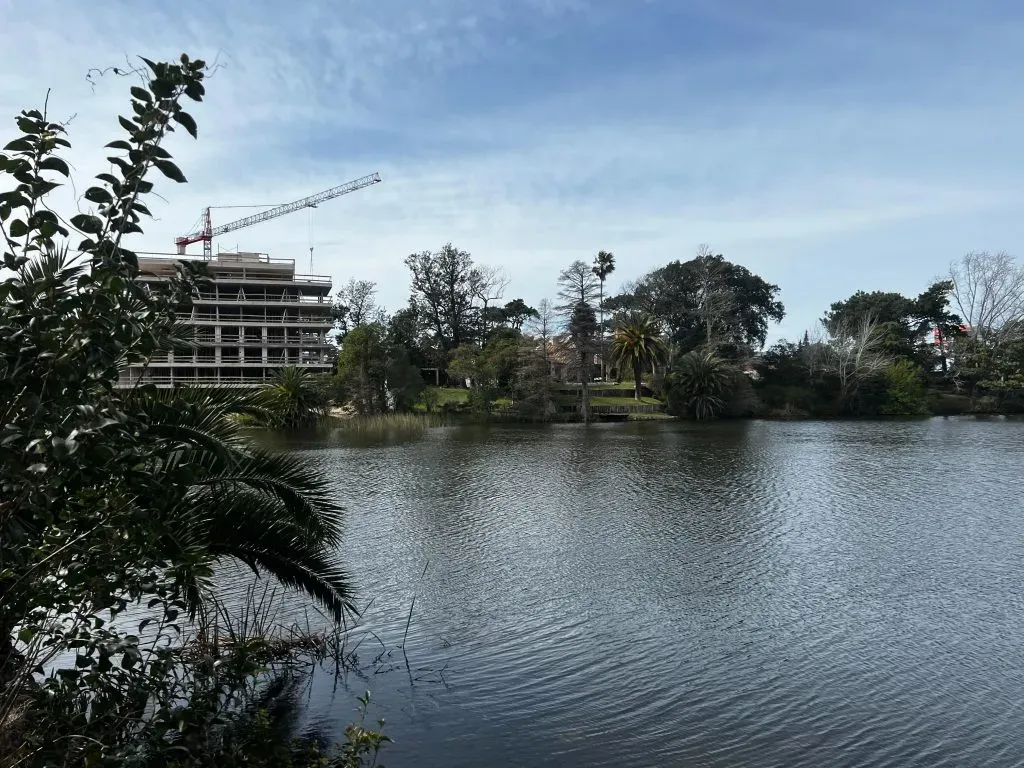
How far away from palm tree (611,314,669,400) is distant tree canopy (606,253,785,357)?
18.7ft

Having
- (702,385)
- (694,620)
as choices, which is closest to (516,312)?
(702,385)

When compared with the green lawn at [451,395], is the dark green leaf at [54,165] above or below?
above

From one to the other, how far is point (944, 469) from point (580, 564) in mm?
17993

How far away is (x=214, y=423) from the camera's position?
22.5ft

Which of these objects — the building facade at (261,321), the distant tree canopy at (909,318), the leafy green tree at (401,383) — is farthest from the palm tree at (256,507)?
the distant tree canopy at (909,318)

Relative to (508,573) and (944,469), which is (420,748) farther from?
(944,469)

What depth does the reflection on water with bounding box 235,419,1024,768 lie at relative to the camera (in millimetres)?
7316

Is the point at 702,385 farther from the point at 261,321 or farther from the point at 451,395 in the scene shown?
the point at 261,321

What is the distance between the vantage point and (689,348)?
7338 cm

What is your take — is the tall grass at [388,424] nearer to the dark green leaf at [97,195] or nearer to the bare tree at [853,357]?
the bare tree at [853,357]

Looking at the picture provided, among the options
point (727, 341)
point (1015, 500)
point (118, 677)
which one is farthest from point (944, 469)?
point (727, 341)

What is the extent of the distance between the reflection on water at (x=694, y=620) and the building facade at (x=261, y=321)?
4570 centimetres

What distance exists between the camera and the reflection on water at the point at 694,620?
7316mm

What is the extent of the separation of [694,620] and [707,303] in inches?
2457
